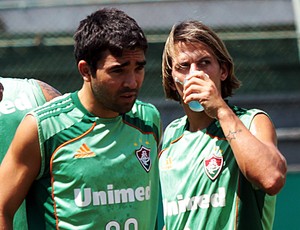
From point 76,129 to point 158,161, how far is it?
49 cm

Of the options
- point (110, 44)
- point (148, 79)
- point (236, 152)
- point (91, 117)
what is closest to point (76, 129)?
point (91, 117)

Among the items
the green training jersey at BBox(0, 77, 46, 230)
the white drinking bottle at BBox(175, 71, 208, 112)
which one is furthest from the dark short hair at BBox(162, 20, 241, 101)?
the green training jersey at BBox(0, 77, 46, 230)

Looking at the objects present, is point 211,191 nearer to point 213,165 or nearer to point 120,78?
point 213,165

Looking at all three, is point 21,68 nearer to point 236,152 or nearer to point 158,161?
point 158,161

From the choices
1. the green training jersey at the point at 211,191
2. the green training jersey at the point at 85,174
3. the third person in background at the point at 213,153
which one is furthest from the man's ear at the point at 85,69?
the green training jersey at the point at 211,191

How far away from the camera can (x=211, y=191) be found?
140 inches

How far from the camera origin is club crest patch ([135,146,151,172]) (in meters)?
3.69

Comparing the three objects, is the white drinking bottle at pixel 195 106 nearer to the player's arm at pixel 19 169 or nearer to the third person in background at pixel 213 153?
the third person in background at pixel 213 153

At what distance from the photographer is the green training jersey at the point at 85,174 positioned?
3545 millimetres

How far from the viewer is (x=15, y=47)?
25.0 ft

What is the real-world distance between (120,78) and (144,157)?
40 cm

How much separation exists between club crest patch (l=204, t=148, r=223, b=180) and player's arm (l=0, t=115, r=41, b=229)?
687 mm

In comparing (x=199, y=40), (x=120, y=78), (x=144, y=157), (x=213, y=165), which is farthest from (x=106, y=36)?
(x=213, y=165)

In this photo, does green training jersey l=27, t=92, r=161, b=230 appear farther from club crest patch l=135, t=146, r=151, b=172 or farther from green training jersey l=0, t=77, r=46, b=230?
green training jersey l=0, t=77, r=46, b=230
